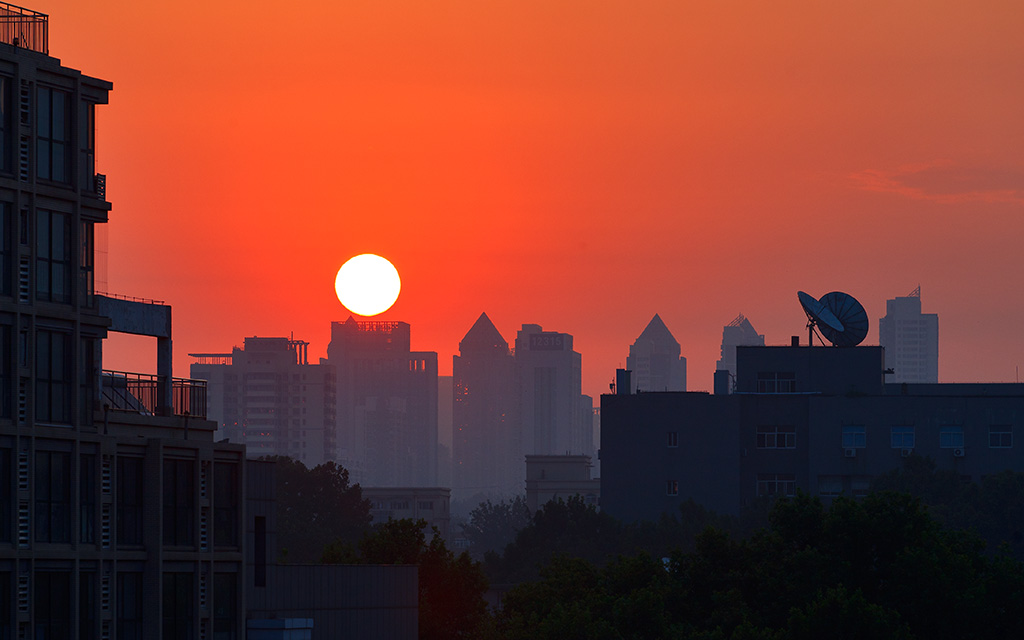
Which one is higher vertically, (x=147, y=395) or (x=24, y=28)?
(x=24, y=28)

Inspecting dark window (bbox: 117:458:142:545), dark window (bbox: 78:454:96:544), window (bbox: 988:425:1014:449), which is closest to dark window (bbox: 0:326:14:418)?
dark window (bbox: 78:454:96:544)

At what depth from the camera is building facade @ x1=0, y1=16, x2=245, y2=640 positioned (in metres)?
47.8

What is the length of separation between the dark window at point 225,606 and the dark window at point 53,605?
22.4ft

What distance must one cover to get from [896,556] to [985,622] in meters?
4.44

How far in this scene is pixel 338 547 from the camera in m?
93.7

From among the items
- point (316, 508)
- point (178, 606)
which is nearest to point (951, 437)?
point (316, 508)

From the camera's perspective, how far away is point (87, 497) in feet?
163

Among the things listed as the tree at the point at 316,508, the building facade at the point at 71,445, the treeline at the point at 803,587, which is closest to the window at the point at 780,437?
the tree at the point at 316,508

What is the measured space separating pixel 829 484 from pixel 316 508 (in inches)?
1786

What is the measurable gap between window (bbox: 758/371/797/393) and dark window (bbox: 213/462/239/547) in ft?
304

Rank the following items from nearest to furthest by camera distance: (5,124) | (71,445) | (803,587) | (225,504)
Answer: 1. (5,124)
2. (71,445)
3. (225,504)
4. (803,587)

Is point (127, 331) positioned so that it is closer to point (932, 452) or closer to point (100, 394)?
point (100, 394)

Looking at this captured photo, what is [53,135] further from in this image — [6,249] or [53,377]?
[53,377]

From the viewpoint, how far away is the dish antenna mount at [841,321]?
141 meters
